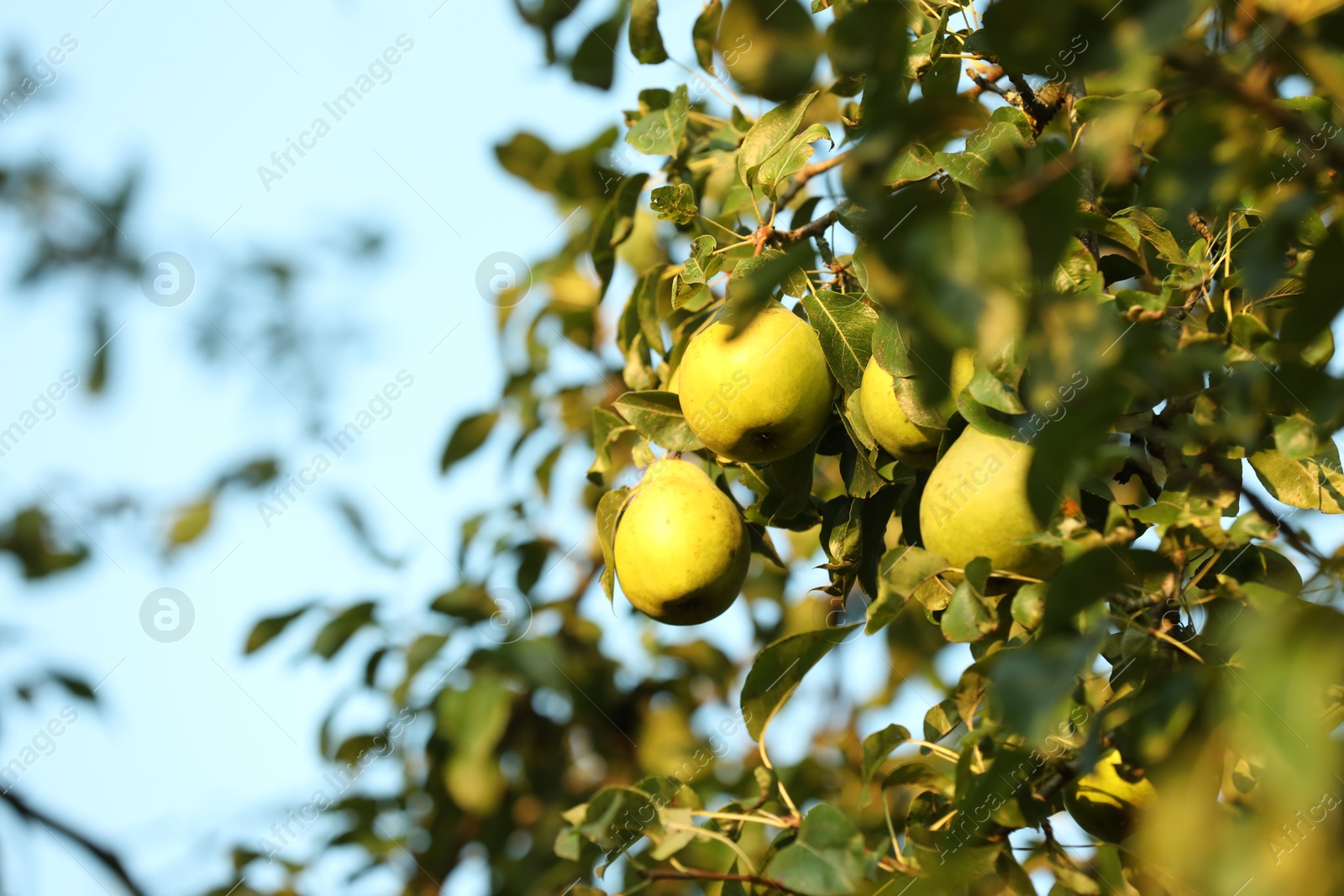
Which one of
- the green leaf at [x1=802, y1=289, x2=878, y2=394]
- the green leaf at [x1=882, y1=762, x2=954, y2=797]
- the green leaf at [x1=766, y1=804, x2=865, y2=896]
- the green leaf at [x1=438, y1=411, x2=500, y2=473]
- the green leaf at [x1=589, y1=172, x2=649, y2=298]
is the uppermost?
the green leaf at [x1=589, y1=172, x2=649, y2=298]

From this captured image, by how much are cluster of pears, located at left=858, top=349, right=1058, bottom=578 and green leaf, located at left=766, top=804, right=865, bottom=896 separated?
406 mm

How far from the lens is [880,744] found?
5.01ft

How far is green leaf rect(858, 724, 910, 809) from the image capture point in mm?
1518

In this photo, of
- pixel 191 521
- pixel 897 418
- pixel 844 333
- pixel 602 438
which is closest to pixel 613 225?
pixel 602 438

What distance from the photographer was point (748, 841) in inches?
121

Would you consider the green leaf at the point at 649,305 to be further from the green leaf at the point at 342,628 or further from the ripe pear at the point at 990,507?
the green leaf at the point at 342,628

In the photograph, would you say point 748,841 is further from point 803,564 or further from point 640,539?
point 640,539

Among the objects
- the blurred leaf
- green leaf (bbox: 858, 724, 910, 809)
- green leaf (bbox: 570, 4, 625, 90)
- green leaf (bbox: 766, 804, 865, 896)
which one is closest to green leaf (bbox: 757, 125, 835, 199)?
green leaf (bbox: 570, 4, 625, 90)

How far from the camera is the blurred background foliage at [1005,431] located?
71 cm

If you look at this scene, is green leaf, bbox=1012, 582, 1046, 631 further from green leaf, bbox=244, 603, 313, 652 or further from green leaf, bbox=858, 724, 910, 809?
green leaf, bbox=244, 603, 313, 652

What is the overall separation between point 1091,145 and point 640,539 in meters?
1.25

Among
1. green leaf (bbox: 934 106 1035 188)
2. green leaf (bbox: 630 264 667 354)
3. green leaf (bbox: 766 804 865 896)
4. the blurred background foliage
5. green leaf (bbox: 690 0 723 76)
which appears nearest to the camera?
the blurred background foliage

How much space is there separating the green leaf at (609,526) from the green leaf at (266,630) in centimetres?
170

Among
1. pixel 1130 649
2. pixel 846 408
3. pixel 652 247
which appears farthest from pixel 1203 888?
pixel 652 247
